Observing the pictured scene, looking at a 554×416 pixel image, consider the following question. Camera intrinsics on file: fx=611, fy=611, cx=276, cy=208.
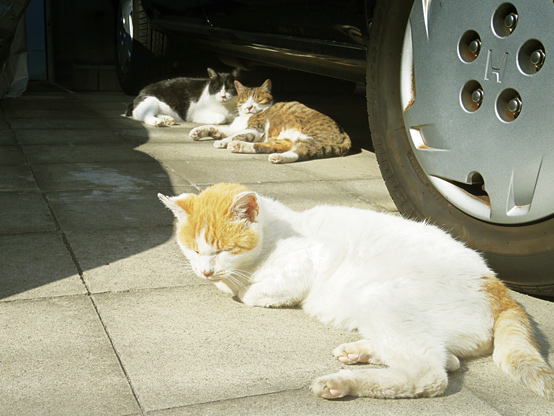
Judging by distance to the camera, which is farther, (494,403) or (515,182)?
(515,182)

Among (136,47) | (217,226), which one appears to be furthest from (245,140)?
(217,226)

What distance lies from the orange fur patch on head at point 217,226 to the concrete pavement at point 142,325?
0.26m

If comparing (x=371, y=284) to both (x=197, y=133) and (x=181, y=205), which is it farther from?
(x=197, y=133)

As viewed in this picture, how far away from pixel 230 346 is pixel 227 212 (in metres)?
0.57

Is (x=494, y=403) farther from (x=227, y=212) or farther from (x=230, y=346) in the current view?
(x=227, y=212)

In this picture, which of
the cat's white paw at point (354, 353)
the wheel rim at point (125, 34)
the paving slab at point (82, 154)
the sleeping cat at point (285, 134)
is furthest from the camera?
the wheel rim at point (125, 34)

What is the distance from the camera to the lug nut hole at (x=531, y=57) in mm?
2398

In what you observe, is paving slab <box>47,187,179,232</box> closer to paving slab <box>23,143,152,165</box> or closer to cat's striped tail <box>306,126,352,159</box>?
paving slab <box>23,143,152,165</box>

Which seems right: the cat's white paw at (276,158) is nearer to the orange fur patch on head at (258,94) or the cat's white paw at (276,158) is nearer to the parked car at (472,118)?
the parked car at (472,118)

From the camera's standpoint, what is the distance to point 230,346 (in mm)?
2182

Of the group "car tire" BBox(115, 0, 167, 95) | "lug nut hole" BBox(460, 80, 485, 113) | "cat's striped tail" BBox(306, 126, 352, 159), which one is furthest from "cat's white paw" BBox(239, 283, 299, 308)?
"car tire" BBox(115, 0, 167, 95)

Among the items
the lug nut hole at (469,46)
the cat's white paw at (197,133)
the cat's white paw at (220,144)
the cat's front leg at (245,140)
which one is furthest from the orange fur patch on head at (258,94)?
the lug nut hole at (469,46)

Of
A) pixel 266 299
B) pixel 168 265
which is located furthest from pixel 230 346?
pixel 168 265

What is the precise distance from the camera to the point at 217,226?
2473mm
